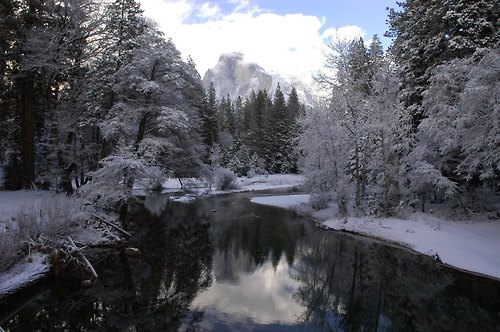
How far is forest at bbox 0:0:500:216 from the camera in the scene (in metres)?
18.4

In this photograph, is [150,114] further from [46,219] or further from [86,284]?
[86,284]

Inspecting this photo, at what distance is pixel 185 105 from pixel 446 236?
50.2 feet

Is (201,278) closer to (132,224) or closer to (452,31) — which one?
(132,224)

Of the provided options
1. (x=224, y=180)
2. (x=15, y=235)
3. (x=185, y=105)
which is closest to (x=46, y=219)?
(x=15, y=235)

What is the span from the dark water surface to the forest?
16.3 ft

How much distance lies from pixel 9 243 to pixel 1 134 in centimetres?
1724

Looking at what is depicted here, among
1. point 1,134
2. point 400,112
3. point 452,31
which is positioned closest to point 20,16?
point 1,134

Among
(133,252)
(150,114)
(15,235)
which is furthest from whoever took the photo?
(150,114)

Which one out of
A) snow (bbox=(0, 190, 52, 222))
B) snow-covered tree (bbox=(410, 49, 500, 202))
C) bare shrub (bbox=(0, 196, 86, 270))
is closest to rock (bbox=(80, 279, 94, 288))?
bare shrub (bbox=(0, 196, 86, 270))

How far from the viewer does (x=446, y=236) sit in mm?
16844

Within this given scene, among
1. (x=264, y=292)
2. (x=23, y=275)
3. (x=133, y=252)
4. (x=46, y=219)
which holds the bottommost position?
(x=264, y=292)

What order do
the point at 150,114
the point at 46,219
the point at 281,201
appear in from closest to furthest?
the point at 46,219, the point at 150,114, the point at 281,201

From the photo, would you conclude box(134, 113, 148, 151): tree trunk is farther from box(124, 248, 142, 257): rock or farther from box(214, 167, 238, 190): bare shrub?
box(214, 167, 238, 190): bare shrub

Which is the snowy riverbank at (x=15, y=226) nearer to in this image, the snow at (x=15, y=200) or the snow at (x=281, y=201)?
the snow at (x=15, y=200)
